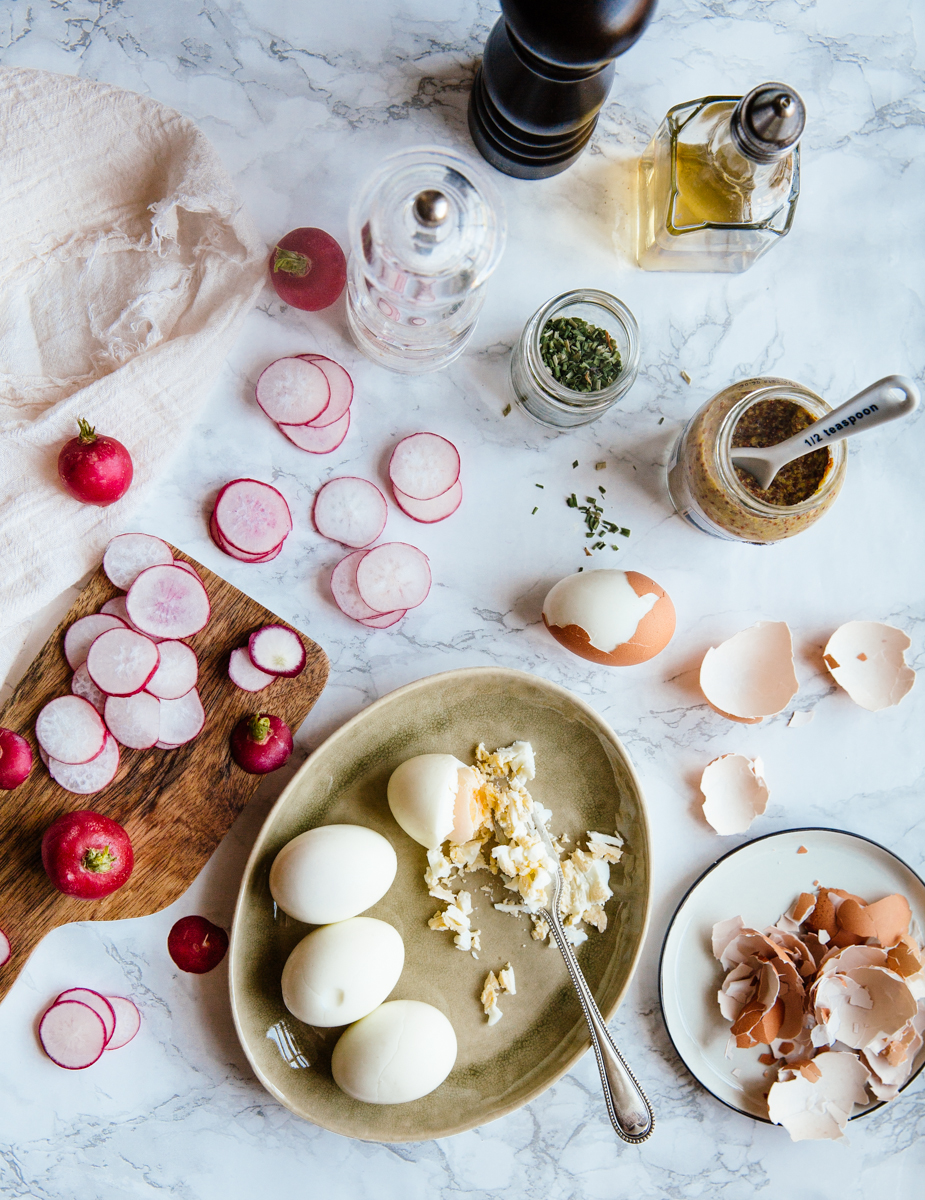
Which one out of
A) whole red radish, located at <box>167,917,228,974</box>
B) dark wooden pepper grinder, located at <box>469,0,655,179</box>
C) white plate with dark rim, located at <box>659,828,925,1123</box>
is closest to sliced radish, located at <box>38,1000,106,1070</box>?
whole red radish, located at <box>167,917,228,974</box>

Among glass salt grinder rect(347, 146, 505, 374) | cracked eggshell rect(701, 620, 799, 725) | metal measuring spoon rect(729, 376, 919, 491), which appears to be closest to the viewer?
metal measuring spoon rect(729, 376, 919, 491)

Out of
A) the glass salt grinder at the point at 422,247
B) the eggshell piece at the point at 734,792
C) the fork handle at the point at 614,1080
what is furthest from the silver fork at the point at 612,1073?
the glass salt grinder at the point at 422,247

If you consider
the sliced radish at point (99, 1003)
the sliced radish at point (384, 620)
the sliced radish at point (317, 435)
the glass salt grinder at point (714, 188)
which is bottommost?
the sliced radish at point (99, 1003)

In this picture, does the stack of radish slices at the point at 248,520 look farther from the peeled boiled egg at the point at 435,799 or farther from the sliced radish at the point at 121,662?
the peeled boiled egg at the point at 435,799

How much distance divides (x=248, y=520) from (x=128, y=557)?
0.16m

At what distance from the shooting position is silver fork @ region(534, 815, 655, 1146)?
39.6 inches

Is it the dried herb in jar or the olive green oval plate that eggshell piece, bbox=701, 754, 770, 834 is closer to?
the olive green oval plate

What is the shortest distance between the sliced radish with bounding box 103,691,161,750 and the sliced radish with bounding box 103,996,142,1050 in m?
0.36

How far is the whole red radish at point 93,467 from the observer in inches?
40.1

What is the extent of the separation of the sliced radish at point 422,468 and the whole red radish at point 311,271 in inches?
8.6

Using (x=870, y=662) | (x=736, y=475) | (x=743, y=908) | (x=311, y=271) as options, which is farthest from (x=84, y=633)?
(x=870, y=662)

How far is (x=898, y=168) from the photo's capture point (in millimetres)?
1186

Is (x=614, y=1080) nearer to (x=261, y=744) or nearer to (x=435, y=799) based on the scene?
(x=435, y=799)

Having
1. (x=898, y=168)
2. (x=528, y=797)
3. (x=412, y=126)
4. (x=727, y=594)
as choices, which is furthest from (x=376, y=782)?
(x=898, y=168)
